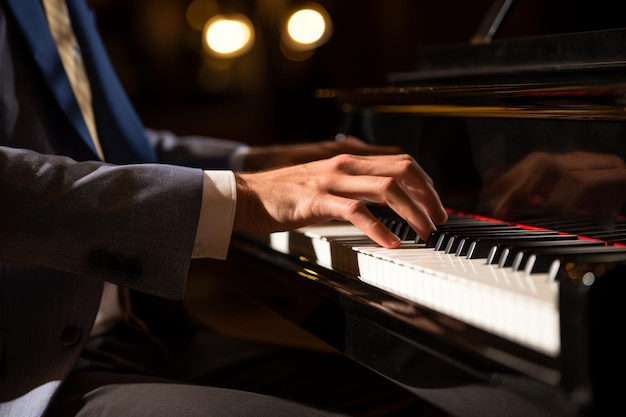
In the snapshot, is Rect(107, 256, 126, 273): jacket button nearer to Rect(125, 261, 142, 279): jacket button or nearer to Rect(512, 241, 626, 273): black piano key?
Rect(125, 261, 142, 279): jacket button

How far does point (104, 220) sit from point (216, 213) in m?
0.17

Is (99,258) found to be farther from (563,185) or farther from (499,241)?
(563,185)

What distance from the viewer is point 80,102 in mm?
1618

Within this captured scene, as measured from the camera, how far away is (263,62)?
19.9 feet

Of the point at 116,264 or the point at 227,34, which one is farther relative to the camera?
the point at 227,34

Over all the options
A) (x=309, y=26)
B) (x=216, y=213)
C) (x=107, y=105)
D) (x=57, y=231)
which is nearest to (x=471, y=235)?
(x=216, y=213)

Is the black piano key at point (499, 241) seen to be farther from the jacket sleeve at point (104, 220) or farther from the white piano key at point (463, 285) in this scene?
the jacket sleeve at point (104, 220)

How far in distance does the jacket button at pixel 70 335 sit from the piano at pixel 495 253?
372 mm

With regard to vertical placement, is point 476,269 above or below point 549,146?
below

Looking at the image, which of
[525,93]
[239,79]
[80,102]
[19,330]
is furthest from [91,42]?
[239,79]

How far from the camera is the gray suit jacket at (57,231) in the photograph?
3.73ft

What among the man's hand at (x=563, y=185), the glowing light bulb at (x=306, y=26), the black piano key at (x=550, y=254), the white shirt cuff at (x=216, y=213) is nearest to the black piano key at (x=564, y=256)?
the black piano key at (x=550, y=254)

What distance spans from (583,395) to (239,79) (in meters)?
5.94

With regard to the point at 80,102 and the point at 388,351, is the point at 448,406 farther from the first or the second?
the point at 80,102
